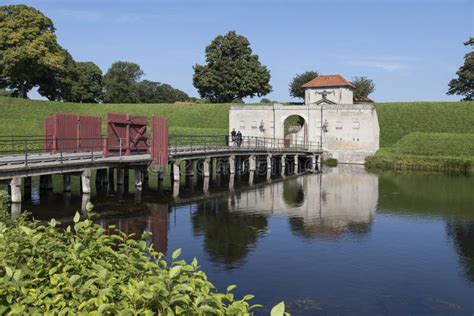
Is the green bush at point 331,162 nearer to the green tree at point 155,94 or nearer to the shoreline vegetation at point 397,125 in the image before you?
the shoreline vegetation at point 397,125

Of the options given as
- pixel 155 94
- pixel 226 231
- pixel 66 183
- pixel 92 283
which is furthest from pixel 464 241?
pixel 155 94

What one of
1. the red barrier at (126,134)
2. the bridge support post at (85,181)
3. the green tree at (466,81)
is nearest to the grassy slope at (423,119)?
the green tree at (466,81)

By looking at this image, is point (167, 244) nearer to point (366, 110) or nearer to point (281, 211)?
point (281, 211)

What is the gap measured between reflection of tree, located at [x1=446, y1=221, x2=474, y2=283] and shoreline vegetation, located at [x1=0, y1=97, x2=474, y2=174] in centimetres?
2614

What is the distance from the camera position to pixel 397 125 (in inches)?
2307

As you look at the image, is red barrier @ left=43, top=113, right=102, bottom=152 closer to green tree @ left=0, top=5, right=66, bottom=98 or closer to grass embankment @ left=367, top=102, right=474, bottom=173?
grass embankment @ left=367, top=102, right=474, bottom=173

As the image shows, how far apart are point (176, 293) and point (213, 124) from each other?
61581 millimetres

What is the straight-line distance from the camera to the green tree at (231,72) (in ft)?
253

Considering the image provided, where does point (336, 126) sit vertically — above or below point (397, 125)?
below

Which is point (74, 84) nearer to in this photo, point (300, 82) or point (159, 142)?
point (300, 82)

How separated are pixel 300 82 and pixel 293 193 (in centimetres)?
6031

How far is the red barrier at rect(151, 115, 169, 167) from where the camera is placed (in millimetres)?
28311

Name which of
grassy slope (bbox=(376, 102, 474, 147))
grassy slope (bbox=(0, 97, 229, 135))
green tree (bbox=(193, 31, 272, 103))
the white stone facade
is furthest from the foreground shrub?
green tree (bbox=(193, 31, 272, 103))

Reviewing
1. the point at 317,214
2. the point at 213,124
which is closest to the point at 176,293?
the point at 317,214
